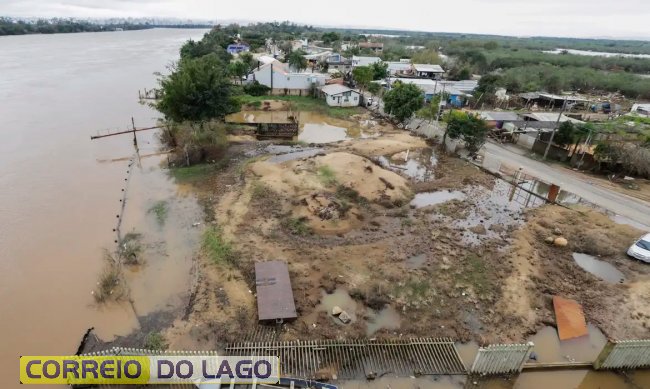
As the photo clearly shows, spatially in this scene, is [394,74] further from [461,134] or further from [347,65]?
[461,134]

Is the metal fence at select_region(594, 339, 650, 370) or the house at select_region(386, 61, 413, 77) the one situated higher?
the house at select_region(386, 61, 413, 77)

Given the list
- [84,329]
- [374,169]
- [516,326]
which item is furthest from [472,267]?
[84,329]

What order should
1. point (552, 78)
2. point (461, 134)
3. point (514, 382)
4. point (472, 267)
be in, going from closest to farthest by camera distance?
point (514, 382)
point (472, 267)
point (461, 134)
point (552, 78)

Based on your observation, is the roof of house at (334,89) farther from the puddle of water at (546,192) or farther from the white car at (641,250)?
the white car at (641,250)

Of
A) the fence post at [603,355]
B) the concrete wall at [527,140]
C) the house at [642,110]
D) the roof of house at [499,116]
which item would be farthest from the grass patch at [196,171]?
the house at [642,110]

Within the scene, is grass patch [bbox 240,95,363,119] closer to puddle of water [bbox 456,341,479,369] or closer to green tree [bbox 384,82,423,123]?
green tree [bbox 384,82,423,123]

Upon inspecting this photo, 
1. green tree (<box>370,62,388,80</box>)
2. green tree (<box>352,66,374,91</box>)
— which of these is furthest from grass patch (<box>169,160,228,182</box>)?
green tree (<box>370,62,388,80</box>)
